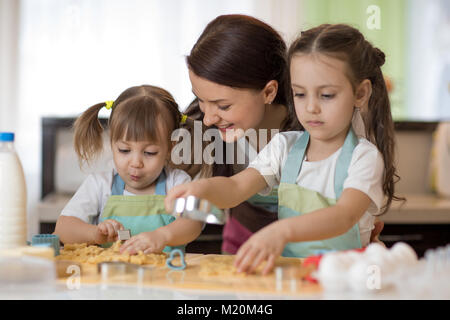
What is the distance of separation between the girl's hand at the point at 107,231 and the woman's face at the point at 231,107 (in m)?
0.25

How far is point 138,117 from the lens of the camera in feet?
3.33

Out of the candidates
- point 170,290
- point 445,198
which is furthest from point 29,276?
point 445,198

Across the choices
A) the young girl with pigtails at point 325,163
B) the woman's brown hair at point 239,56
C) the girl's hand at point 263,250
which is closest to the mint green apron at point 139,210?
the woman's brown hair at point 239,56

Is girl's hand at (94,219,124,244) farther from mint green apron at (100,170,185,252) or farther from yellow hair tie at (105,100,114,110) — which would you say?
yellow hair tie at (105,100,114,110)

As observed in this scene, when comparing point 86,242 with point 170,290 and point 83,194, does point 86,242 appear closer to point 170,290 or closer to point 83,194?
point 83,194

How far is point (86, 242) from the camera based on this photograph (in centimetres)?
Result: 97

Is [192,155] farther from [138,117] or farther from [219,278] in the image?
[219,278]

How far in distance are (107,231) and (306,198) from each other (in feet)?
1.17

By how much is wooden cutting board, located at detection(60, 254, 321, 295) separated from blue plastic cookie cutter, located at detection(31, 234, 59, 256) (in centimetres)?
8

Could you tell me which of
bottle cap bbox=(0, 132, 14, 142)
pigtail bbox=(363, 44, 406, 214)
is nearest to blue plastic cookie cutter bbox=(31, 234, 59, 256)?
bottle cap bbox=(0, 132, 14, 142)

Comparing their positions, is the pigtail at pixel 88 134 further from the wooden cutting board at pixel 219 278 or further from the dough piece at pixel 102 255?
the wooden cutting board at pixel 219 278

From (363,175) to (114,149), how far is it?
48 cm

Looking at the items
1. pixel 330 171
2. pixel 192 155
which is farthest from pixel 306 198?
pixel 192 155

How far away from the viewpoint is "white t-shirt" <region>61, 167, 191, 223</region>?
41.3 inches
